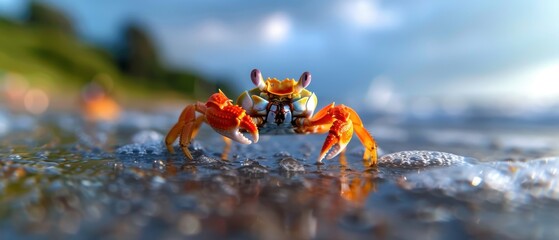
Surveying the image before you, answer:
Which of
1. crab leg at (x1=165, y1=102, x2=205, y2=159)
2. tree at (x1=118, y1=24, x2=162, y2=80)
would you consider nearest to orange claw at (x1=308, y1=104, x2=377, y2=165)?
crab leg at (x1=165, y1=102, x2=205, y2=159)

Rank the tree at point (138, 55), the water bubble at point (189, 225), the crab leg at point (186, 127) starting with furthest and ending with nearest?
1. the tree at point (138, 55)
2. the crab leg at point (186, 127)
3. the water bubble at point (189, 225)

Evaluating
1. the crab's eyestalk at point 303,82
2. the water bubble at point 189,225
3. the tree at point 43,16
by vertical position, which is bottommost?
the water bubble at point 189,225

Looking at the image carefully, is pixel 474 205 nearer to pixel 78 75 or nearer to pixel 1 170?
pixel 1 170

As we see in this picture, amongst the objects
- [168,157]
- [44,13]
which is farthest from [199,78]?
[168,157]

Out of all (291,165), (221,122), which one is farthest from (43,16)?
(291,165)

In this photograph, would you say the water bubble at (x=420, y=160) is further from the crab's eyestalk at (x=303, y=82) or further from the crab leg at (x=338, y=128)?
the crab's eyestalk at (x=303, y=82)

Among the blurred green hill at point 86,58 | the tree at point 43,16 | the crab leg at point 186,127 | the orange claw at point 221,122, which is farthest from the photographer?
the tree at point 43,16

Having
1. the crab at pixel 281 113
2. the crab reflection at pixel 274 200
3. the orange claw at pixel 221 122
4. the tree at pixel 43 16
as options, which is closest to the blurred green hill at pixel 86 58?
the tree at pixel 43 16
